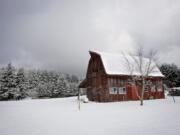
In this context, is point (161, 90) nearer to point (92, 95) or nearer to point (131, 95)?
point (131, 95)

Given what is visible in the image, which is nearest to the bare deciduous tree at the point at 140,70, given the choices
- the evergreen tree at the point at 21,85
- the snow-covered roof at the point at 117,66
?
the snow-covered roof at the point at 117,66

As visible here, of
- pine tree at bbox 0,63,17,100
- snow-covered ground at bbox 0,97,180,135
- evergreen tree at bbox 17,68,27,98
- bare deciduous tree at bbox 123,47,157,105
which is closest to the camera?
snow-covered ground at bbox 0,97,180,135

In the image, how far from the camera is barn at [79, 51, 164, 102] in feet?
109

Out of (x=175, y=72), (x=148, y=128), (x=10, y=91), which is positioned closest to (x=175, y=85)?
(x=175, y=72)

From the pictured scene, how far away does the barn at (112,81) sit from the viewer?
109 feet

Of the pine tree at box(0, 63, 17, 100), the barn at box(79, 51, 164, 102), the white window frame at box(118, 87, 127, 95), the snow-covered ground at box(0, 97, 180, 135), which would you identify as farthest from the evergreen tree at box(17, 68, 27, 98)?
the snow-covered ground at box(0, 97, 180, 135)

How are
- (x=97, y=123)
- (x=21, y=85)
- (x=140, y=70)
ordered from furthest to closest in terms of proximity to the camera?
(x=21, y=85), (x=140, y=70), (x=97, y=123)

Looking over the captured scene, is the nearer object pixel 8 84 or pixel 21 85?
pixel 8 84

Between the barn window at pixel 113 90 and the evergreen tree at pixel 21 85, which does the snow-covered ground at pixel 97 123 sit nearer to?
the barn window at pixel 113 90

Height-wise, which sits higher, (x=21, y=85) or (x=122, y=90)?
(x=21, y=85)

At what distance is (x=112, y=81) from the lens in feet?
110

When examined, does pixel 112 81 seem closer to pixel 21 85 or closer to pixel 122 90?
pixel 122 90

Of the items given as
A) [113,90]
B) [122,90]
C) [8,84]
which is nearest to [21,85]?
[8,84]

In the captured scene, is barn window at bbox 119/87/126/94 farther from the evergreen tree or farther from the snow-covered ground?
the evergreen tree
